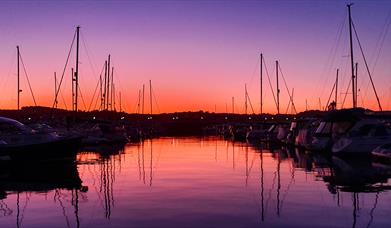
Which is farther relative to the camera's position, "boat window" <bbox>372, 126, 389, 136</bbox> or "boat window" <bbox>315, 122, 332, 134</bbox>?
"boat window" <bbox>315, 122, 332, 134</bbox>

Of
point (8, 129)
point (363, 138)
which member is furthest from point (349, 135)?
point (8, 129)

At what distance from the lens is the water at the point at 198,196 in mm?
13406

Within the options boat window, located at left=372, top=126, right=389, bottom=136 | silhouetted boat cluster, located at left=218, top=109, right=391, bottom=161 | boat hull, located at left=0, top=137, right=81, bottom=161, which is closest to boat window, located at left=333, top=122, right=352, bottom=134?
silhouetted boat cluster, located at left=218, top=109, right=391, bottom=161

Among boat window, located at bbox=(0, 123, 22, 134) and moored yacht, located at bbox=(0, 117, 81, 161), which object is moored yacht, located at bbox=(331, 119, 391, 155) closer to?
moored yacht, located at bbox=(0, 117, 81, 161)

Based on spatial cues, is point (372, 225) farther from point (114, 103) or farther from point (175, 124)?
point (175, 124)

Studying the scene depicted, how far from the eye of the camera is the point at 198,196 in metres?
17.7

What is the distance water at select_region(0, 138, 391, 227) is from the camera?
1341 centimetres

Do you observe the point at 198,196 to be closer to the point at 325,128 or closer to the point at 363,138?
the point at 363,138

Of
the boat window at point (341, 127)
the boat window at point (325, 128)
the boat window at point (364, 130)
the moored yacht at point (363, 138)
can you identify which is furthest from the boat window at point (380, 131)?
the boat window at point (325, 128)

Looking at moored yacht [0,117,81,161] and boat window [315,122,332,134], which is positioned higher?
boat window [315,122,332,134]

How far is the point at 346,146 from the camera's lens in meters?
35.0

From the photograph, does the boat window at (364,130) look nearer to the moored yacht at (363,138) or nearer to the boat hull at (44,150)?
the moored yacht at (363,138)

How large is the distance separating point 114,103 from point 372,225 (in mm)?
71906

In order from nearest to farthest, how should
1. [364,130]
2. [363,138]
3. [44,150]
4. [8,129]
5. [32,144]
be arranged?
[32,144] < [44,150] < [8,129] < [363,138] < [364,130]
